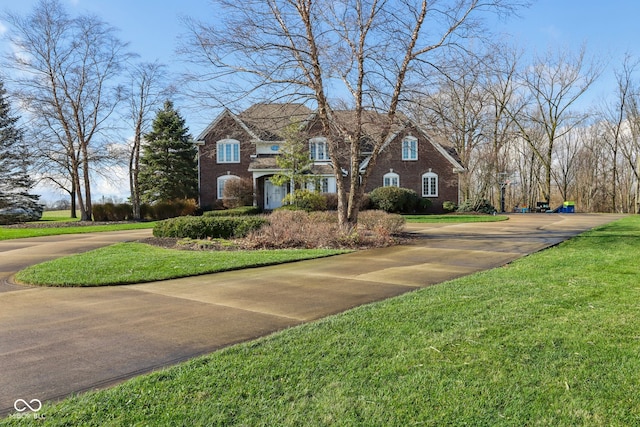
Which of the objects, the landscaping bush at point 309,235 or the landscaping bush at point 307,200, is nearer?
the landscaping bush at point 309,235

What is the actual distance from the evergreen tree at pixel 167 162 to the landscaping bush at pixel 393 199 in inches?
658

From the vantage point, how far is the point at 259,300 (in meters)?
6.43

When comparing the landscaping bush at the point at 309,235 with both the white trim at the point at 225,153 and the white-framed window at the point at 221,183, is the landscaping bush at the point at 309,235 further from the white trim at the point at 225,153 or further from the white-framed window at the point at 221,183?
the white trim at the point at 225,153

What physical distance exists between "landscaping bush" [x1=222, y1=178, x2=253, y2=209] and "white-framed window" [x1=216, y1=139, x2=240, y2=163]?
100 inches

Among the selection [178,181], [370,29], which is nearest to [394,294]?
[370,29]

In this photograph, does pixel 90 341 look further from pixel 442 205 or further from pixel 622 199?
pixel 622 199

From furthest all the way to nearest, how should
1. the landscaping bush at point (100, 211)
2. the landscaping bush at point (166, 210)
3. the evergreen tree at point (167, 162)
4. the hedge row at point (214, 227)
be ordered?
the evergreen tree at point (167, 162) < the landscaping bush at point (166, 210) < the landscaping bush at point (100, 211) < the hedge row at point (214, 227)

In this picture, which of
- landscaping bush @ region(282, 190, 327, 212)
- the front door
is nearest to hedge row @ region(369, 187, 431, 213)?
landscaping bush @ region(282, 190, 327, 212)

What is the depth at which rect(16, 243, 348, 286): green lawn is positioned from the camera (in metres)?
8.02

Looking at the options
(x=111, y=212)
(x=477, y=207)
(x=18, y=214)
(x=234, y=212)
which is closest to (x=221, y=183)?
(x=111, y=212)

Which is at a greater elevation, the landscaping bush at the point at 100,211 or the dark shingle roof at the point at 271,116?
the dark shingle roof at the point at 271,116

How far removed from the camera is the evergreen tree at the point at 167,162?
126 ft

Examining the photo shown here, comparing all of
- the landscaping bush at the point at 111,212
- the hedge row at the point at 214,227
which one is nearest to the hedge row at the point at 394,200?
the landscaping bush at the point at 111,212

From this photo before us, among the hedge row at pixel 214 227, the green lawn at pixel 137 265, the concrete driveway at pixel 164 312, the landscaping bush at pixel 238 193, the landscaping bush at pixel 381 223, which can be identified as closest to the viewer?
the concrete driveway at pixel 164 312
